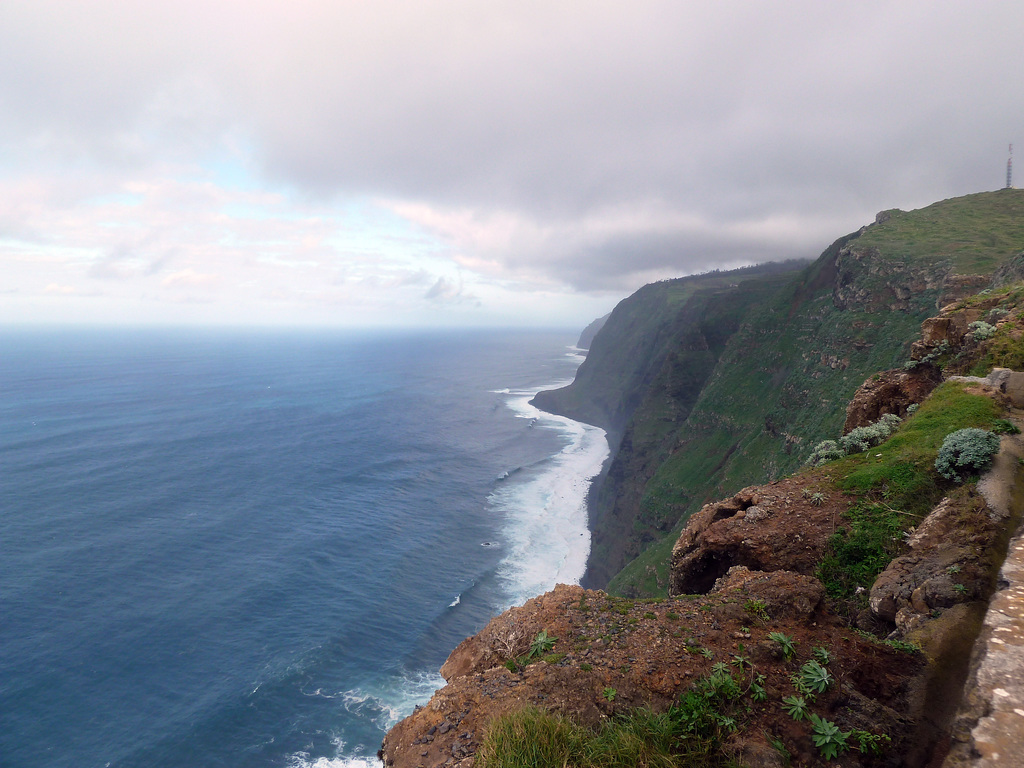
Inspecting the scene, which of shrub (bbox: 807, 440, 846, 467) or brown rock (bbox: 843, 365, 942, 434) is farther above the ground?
brown rock (bbox: 843, 365, 942, 434)

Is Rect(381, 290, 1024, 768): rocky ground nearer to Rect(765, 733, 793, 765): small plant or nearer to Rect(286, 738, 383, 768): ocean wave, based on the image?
Rect(765, 733, 793, 765): small plant

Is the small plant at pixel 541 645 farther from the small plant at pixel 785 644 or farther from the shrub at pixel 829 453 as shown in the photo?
the shrub at pixel 829 453

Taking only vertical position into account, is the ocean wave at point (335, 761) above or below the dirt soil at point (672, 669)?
below

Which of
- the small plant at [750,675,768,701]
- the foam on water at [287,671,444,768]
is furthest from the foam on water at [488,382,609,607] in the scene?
the small plant at [750,675,768,701]

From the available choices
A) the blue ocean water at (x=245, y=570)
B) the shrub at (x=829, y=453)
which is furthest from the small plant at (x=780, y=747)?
the blue ocean water at (x=245, y=570)

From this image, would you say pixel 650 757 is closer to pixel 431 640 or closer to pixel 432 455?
pixel 431 640

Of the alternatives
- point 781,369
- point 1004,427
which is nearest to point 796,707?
point 1004,427

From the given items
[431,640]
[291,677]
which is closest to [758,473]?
[431,640]
